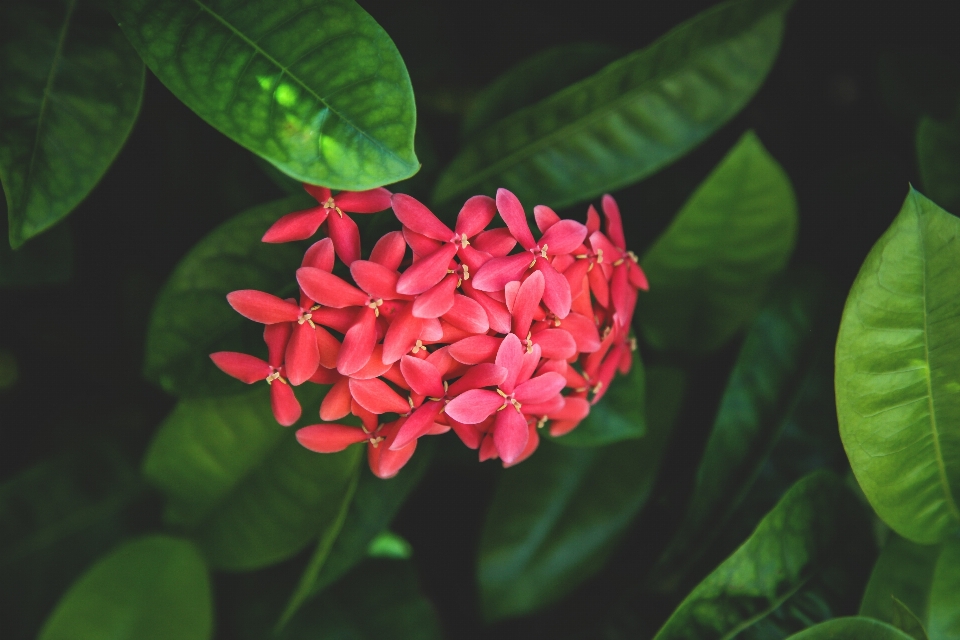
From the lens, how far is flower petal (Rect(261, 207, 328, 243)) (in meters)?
0.66

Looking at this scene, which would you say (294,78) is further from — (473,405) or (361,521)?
(361,521)

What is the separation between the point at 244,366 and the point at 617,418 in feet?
1.43

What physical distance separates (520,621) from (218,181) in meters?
0.89

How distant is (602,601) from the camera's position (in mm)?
1136

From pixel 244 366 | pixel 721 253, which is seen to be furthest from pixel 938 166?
pixel 244 366

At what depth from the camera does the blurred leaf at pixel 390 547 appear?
1107mm

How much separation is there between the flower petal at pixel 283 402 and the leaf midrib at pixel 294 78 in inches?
9.9

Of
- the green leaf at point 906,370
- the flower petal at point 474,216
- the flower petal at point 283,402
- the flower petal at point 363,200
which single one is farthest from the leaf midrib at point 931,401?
the flower petal at point 283,402

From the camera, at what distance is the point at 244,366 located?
0.68 m

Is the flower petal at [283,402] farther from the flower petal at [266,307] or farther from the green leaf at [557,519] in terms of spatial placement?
the green leaf at [557,519]

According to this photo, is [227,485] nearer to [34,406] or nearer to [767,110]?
[34,406]

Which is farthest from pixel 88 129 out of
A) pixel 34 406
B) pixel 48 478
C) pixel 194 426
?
pixel 34 406

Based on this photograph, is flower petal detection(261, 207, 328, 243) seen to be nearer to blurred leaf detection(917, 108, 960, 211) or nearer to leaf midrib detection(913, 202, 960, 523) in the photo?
leaf midrib detection(913, 202, 960, 523)

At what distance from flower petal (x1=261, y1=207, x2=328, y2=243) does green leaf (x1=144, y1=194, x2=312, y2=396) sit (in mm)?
125
